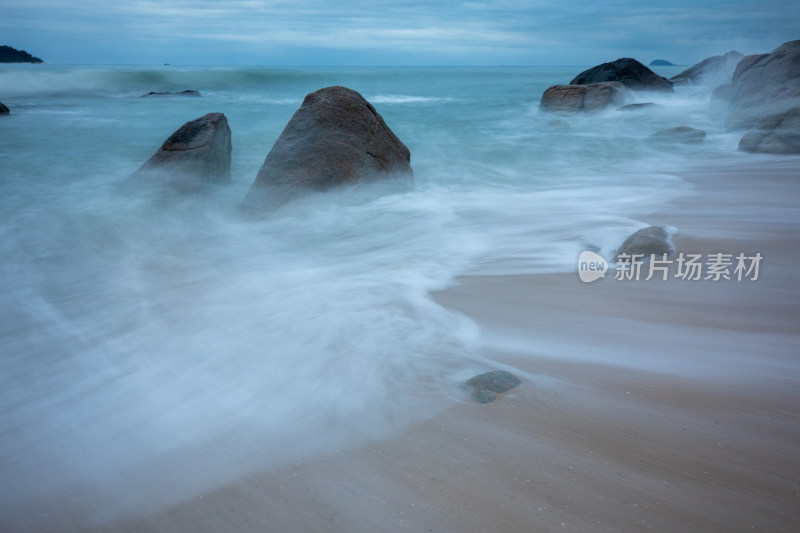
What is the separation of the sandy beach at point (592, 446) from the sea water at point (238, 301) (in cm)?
18

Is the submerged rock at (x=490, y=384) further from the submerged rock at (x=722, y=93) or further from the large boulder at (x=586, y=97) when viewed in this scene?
the submerged rock at (x=722, y=93)

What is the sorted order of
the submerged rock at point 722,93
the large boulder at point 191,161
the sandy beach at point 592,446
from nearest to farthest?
the sandy beach at point 592,446
the large boulder at point 191,161
the submerged rock at point 722,93

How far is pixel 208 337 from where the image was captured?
3.39 metres

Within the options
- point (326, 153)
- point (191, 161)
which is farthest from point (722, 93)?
point (191, 161)

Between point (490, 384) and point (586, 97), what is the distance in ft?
50.6

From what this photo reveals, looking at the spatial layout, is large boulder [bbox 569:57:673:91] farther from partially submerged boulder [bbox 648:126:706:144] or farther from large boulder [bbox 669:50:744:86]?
partially submerged boulder [bbox 648:126:706:144]

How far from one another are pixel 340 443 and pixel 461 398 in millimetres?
584

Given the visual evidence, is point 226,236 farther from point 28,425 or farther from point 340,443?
point 340,443

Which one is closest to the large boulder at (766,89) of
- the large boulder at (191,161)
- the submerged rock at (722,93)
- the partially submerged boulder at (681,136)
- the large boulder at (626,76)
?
the partially submerged boulder at (681,136)

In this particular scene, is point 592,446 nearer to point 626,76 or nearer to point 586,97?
point 586,97

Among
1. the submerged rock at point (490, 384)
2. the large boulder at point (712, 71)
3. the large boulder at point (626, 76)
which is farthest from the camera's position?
the large boulder at point (712, 71)

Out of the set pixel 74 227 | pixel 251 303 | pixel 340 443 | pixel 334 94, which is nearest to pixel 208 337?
pixel 251 303

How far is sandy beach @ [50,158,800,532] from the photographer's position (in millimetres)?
1905

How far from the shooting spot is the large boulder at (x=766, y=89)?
10789 millimetres
